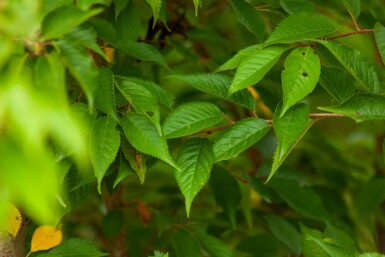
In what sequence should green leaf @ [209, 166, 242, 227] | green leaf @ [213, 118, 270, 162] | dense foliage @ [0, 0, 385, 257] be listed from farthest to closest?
green leaf @ [209, 166, 242, 227], green leaf @ [213, 118, 270, 162], dense foliage @ [0, 0, 385, 257]

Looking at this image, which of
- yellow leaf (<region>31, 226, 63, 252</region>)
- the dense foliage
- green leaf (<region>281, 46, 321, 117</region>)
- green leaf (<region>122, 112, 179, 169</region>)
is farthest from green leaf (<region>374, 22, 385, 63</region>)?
yellow leaf (<region>31, 226, 63, 252</region>)

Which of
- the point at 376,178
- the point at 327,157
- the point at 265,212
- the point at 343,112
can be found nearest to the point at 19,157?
the point at 343,112

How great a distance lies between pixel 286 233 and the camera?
4.86 ft

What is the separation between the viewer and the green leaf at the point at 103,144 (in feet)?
2.85

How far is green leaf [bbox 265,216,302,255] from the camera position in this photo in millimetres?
1470

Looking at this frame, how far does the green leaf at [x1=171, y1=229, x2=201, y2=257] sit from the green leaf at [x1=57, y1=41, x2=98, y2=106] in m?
0.58

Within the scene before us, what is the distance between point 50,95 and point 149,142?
281 millimetres

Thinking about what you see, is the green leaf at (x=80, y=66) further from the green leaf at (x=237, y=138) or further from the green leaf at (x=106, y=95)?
the green leaf at (x=237, y=138)

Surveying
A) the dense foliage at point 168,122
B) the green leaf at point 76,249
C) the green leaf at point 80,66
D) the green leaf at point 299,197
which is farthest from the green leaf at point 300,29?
the green leaf at point 299,197

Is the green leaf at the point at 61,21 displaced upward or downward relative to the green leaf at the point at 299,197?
upward

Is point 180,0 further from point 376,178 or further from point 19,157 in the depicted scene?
point 19,157

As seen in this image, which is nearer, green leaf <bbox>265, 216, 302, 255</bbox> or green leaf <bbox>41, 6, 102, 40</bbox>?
green leaf <bbox>41, 6, 102, 40</bbox>

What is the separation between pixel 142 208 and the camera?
4.75 feet

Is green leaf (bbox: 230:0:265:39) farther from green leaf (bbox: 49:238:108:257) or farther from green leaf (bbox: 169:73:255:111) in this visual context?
green leaf (bbox: 49:238:108:257)
